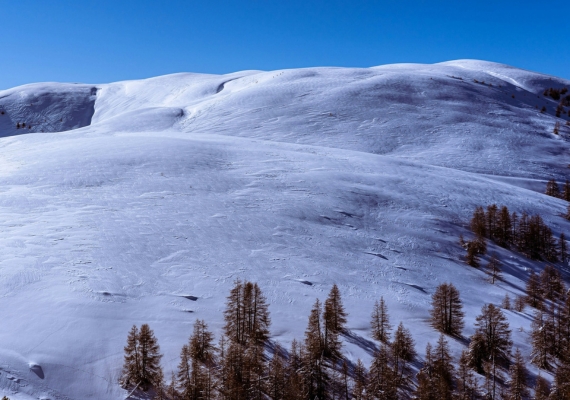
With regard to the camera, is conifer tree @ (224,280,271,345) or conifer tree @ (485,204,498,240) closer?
conifer tree @ (224,280,271,345)

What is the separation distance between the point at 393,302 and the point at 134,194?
15.9 m

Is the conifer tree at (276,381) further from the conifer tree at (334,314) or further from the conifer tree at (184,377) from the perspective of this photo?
the conifer tree at (334,314)

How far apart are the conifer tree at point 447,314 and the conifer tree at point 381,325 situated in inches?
78.2

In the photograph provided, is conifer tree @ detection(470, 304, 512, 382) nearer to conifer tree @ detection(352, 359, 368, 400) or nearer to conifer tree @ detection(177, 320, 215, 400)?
conifer tree @ detection(352, 359, 368, 400)

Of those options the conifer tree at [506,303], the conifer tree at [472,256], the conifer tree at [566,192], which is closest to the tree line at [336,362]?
the conifer tree at [506,303]

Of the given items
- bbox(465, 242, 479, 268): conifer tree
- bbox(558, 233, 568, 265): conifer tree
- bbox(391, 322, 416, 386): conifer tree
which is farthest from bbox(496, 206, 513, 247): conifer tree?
bbox(391, 322, 416, 386): conifer tree

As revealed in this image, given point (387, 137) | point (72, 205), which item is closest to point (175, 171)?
point (72, 205)

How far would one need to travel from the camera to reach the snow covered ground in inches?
494

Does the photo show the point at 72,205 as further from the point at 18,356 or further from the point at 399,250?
the point at 399,250

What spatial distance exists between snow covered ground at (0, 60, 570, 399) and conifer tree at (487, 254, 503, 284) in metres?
0.44

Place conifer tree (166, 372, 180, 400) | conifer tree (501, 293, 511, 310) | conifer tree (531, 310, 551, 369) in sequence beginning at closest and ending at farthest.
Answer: conifer tree (166, 372, 180, 400) → conifer tree (531, 310, 551, 369) → conifer tree (501, 293, 511, 310)

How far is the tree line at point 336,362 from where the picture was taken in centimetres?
1079

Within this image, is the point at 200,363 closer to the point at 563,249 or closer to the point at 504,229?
the point at 504,229

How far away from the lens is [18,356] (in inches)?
420
